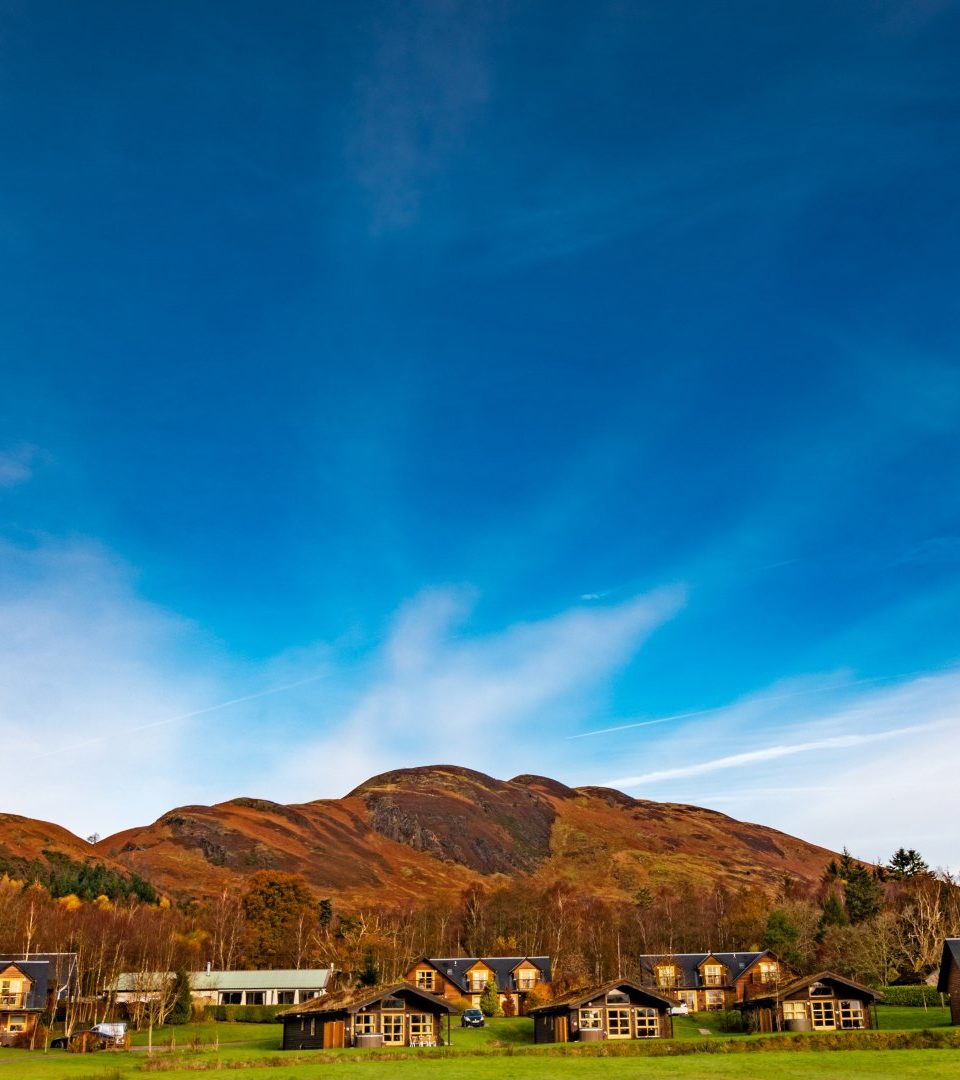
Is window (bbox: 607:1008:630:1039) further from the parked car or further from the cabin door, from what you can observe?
the parked car

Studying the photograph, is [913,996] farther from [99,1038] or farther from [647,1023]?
[99,1038]

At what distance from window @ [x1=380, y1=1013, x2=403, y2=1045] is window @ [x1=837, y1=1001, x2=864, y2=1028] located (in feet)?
106

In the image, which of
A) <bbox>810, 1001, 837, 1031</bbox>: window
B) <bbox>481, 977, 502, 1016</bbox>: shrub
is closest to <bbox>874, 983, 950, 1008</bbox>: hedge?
<bbox>810, 1001, 837, 1031</bbox>: window

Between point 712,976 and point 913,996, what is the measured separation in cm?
2411

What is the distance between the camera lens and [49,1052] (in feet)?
240

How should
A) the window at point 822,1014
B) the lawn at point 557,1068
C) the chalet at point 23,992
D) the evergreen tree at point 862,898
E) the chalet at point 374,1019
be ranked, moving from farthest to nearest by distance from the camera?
the evergreen tree at point 862,898 → the chalet at point 23,992 → the window at point 822,1014 → the chalet at point 374,1019 → the lawn at point 557,1068

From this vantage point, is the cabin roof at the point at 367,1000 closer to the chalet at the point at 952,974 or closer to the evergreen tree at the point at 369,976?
the evergreen tree at the point at 369,976

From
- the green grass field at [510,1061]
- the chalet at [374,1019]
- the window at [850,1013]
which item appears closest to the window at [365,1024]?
the chalet at [374,1019]

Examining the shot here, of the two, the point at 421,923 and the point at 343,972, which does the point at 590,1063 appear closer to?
the point at 343,972

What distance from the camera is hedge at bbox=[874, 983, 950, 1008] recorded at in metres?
83.1

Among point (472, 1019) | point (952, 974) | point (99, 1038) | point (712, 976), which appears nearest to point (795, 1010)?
point (952, 974)

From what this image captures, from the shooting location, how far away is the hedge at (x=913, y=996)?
83.1m

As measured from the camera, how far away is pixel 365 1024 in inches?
2766

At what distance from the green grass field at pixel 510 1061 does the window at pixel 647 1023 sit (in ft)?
6.70
